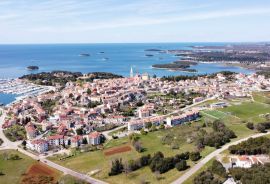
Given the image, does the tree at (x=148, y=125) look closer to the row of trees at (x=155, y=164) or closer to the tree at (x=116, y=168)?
the row of trees at (x=155, y=164)

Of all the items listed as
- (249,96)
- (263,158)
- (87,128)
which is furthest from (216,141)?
(249,96)

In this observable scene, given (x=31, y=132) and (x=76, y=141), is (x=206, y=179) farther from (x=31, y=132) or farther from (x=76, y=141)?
(x=31, y=132)

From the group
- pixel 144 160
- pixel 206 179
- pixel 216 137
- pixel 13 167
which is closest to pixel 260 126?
pixel 216 137

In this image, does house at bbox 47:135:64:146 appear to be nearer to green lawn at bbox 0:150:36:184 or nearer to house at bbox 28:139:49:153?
house at bbox 28:139:49:153

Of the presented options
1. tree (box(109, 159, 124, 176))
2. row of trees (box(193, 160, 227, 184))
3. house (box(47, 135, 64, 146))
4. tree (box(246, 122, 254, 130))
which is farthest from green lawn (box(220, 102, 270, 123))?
house (box(47, 135, 64, 146))

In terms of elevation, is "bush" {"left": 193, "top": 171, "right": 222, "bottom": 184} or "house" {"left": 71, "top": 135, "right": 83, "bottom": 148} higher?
"bush" {"left": 193, "top": 171, "right": 222, "bottom": 184}

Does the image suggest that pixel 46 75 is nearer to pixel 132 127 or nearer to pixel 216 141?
pixel 132 127
